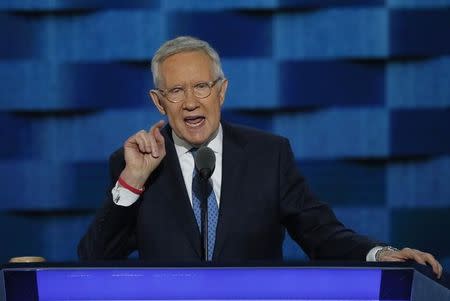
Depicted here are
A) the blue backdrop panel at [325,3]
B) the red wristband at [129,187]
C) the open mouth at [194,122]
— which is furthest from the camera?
the blue backdrop panel at [325,3]

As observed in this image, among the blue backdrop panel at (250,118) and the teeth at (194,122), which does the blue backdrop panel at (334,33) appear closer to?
the blue backdrop panel at (250,118)

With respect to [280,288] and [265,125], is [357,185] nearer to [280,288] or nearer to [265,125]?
[265,125]

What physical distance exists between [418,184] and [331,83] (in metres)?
0.46

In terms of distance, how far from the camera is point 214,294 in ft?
4.01

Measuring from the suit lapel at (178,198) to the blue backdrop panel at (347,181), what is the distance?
0.92m

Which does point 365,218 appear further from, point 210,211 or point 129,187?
point 129,187

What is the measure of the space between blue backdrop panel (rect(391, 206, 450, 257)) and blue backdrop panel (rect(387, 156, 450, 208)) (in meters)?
0.03

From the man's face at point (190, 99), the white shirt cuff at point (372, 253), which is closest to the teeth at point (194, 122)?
the man's face at point (190, 99)

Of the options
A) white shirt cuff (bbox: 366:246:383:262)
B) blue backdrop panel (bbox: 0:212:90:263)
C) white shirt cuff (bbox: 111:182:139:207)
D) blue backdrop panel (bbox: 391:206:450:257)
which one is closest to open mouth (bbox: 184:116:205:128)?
white shirt cuff (bbox: 111:182:139:207)

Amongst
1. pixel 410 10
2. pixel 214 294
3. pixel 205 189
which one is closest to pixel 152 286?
pixel 214 294

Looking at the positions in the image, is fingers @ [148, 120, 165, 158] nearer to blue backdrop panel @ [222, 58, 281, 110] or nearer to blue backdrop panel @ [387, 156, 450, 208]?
blue backdrop panel @ [222, 58, 281, 110]

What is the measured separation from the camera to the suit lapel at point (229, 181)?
6.41 ft

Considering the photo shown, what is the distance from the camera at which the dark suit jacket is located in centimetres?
192

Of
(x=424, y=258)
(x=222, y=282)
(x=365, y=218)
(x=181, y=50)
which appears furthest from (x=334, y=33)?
(x=222, y=282)
